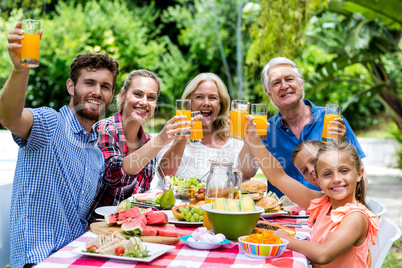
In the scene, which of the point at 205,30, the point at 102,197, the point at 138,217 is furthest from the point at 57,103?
the point at 138,217

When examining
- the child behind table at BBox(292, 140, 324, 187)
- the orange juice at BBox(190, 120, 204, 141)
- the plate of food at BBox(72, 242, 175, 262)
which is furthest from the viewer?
the orange juice at BBox(190, 120, 204, 141)

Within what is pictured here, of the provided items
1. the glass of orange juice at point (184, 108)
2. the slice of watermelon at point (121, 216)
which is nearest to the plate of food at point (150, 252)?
the slice of watermelon at point (121, 216)

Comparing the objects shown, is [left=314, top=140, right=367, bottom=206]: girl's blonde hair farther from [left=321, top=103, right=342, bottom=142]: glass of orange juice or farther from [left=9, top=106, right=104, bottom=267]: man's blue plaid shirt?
[left=9, top=106, right=104, bottom=267]: man's blue plaid shirt

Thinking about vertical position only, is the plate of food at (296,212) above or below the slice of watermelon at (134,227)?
below

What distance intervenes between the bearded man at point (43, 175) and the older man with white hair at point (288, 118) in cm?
153

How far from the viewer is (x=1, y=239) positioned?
250 centimetres

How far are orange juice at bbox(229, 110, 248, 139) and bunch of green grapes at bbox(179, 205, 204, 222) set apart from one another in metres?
0.73

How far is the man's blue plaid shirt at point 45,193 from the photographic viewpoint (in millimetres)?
2230

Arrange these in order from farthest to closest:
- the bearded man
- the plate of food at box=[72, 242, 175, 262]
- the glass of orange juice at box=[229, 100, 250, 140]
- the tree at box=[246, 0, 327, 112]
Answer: the tree at box=[246, 0, 327, 112] < the glass of orange juice at box=[229, 100, 250, 140] < the bearded man < the plate of food at box=[72, 242, 175, 262]

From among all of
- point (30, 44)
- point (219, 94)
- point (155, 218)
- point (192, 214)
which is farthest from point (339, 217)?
point (219, 94)

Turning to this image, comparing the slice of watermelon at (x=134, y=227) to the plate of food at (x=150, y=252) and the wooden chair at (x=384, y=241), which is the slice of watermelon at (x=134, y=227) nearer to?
the plate of food at (x=150, y=252)

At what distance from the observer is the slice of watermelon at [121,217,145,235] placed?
6.15 feet

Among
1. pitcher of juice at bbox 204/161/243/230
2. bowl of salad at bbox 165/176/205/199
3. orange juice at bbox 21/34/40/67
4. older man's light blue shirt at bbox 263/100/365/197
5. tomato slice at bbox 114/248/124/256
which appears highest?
orange juice at bbox 21/34/40/67

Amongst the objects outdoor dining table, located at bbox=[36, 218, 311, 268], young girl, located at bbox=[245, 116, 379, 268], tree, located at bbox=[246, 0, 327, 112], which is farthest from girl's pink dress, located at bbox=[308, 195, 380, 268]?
tree, located at bbox=[246, 0, 327, 112]
